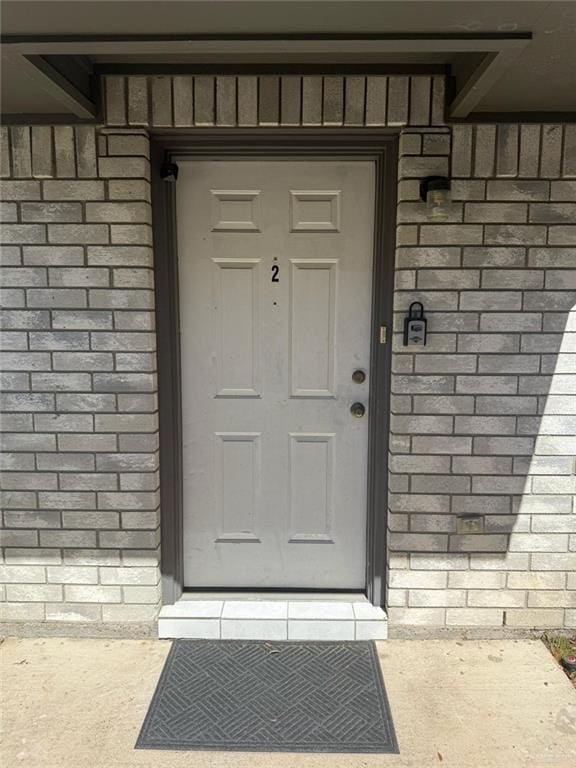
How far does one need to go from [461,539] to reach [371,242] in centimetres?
145

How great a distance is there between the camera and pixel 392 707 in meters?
2.24

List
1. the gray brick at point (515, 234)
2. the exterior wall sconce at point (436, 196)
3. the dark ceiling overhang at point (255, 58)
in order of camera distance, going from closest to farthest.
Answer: the dark ceiling overhang at point (255, 58) < the exterior wall sconce at point (436, 196) < the gray brick at point (515, 234)

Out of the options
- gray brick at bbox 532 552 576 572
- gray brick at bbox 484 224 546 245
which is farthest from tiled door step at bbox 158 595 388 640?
gray brick at bbox 484 224 546 245

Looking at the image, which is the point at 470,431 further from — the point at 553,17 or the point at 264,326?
the point at 553,17

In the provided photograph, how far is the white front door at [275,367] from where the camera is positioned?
259 centimetres

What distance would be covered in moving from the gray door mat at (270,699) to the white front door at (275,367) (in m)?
0.35

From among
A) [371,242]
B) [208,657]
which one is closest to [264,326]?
[371,242]

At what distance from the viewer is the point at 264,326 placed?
266cm

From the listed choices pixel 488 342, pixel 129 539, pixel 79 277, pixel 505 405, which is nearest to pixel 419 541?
pixel 505 405

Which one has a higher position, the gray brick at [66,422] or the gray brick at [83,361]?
the gray brick at [83,361]

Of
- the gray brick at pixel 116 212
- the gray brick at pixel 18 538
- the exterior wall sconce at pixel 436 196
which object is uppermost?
the exterior wall sconce at pixel 436 196

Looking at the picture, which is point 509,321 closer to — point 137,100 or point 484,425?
point 484,425

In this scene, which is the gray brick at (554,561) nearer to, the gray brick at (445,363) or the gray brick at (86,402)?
the gray brick at (445,363)

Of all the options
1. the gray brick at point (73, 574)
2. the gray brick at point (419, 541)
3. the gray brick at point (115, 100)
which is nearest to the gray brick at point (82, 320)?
the gray brick at point (115, 100)
